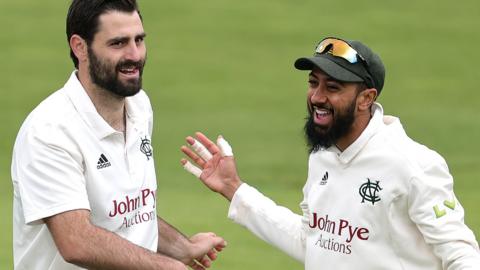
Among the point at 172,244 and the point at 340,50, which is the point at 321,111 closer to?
the point at 340,50

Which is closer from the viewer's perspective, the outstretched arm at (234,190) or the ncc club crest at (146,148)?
the ncc club crest at (146,148)

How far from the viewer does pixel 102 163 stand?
5.56m

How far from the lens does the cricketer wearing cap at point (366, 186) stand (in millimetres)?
5535

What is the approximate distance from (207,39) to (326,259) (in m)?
9.73

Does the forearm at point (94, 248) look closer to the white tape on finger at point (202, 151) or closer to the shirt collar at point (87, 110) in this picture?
the shirt collar at point (87, 110)

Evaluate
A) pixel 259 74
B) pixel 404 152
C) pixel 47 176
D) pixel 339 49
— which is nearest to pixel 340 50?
pixel 339 49

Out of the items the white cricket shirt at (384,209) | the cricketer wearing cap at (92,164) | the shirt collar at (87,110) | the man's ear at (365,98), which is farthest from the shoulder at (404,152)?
the shirt collar at (87,110)

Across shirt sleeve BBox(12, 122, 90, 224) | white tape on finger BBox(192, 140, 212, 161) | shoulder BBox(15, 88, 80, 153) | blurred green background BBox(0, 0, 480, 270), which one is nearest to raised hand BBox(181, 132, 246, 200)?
white tape on finger BBox(192, 140, 212, 161)

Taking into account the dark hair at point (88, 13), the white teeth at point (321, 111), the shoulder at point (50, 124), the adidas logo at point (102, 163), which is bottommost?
the adidas logo at point (102, 163)

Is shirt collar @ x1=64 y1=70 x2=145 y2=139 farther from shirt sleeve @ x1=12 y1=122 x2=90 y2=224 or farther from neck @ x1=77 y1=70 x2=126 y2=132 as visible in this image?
shirt sleeve @ x1=12 y1=122 x2=90 y2=224

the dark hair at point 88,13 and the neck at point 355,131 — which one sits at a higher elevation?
the dark hair at point 88,13

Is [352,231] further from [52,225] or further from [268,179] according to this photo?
[268,179]

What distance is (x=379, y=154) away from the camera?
18.7 feet

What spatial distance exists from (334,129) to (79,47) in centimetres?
111
